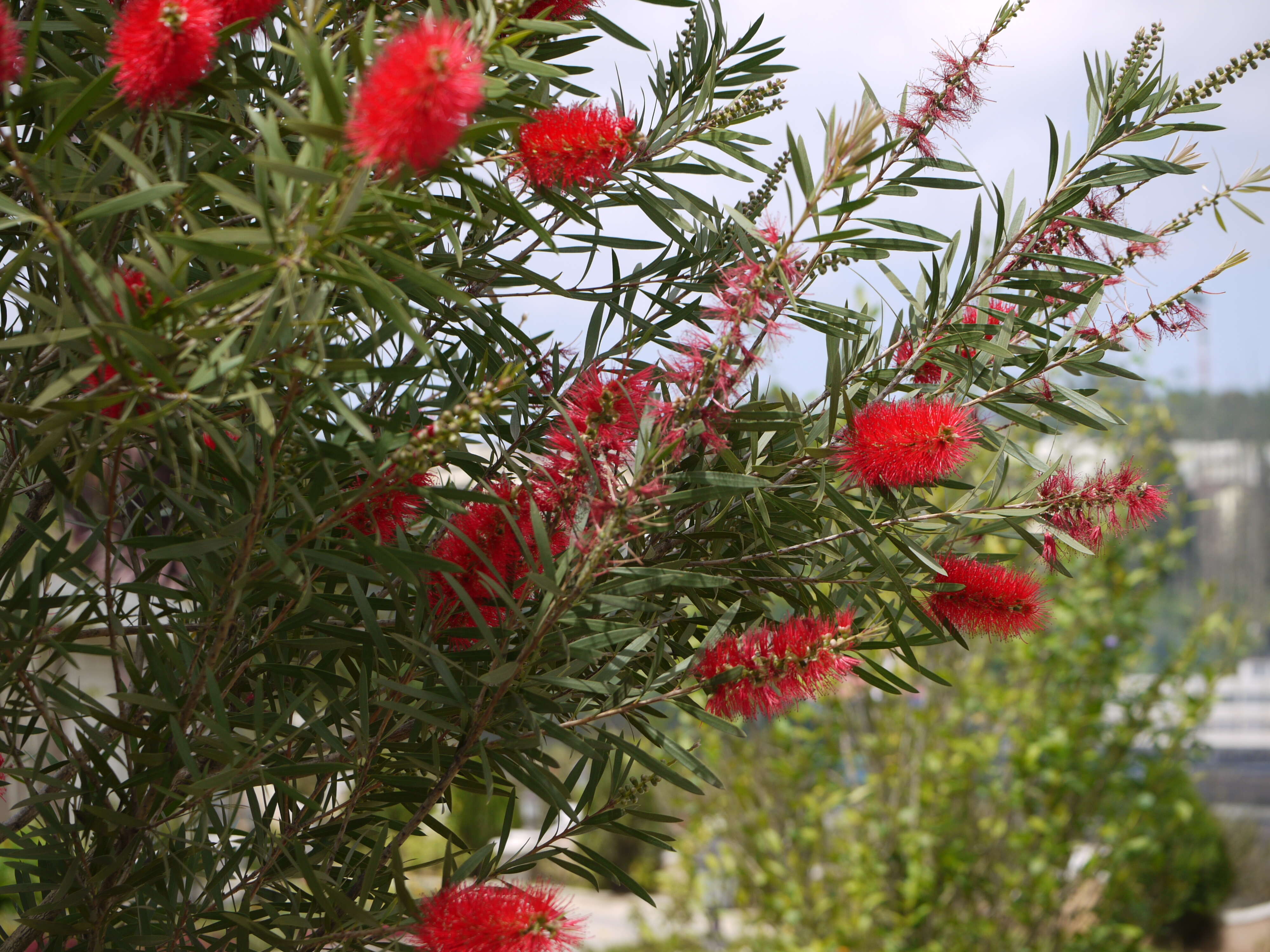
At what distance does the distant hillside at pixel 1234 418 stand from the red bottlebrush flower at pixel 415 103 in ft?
51.3

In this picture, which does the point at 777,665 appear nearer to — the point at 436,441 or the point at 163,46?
the point at 436,441

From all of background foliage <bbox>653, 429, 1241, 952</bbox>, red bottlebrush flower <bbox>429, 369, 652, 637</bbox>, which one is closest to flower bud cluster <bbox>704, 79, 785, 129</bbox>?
red bottlebrush flower <bbox>429, 369, 652, 637</bbox>

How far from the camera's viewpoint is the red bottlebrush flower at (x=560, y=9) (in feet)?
2.11

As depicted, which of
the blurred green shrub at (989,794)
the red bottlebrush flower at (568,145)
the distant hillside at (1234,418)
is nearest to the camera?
the red bottlebrush flower at (568,145)

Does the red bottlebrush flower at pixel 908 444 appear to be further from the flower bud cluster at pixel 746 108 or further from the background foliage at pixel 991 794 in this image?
the background foliage at pixel 991 794

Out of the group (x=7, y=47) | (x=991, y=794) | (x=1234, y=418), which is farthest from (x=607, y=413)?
(x=1234, y=418)

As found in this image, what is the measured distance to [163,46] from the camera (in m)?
0.46

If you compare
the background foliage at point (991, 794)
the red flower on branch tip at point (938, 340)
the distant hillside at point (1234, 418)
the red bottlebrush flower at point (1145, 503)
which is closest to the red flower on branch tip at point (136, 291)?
the red flower on branch tip at point (938, 340)

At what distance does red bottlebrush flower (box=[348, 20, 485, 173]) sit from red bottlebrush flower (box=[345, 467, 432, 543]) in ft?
0.58

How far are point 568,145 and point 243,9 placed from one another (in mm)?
192

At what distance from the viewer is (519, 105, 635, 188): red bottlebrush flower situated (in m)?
0.62

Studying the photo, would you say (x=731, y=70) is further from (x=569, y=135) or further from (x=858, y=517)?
(x=858, y=517)

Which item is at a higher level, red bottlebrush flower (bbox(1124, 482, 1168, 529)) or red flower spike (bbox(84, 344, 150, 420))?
red flower spike (bbox(84, 344, 150, 420))

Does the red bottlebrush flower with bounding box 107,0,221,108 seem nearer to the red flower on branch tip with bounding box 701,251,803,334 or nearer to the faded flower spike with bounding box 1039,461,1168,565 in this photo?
the red flower on branch tip with bounding box 701,251,803,334
